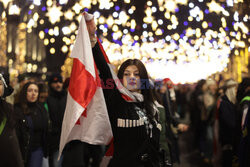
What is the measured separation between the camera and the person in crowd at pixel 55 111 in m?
6.96

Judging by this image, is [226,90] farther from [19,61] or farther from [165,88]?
[19,61]

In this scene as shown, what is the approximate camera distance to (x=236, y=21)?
6.68 meters

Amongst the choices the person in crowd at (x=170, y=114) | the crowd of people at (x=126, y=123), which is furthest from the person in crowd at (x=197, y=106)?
the person in crowd at (x=170, y=114)

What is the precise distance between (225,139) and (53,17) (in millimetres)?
5901

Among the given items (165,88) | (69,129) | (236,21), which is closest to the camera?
(69,129)

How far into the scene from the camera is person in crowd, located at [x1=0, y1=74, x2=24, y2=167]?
14.9 ft

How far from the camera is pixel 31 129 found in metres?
5.78

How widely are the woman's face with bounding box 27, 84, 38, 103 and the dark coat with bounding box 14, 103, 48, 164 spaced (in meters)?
0.10

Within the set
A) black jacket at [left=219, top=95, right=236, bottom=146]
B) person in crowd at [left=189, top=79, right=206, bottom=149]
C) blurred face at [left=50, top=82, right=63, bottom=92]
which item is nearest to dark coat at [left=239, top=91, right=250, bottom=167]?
black jacket at [left=219, top=95, right=236, bottom=146]

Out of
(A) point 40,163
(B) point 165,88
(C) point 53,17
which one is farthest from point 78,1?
(A) point 40,163

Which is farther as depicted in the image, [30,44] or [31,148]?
[30,44]

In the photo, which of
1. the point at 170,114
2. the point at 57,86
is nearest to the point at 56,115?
the point at 57,86

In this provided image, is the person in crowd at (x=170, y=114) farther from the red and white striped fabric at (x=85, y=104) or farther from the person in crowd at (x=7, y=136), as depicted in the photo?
the red and white striped fabric at (x=85, y=104)

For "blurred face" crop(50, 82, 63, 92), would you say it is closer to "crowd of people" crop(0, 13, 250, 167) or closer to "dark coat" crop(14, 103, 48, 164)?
"crowd of people" crop(0, 13, 250, 167)
